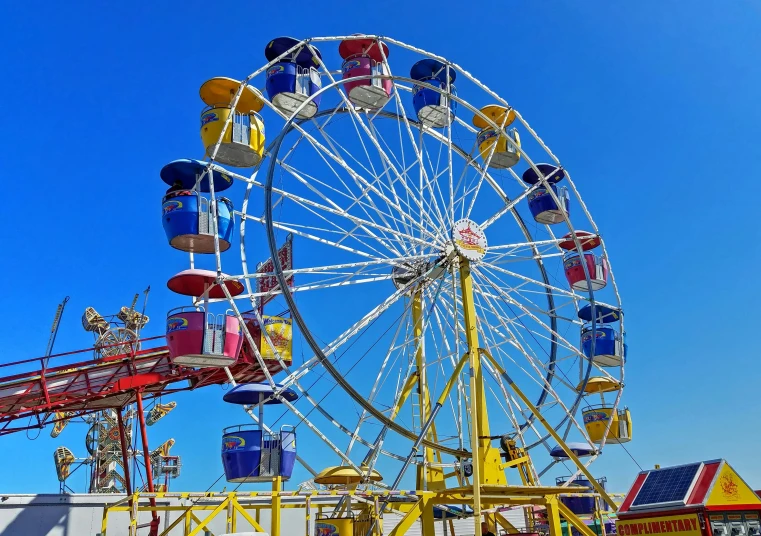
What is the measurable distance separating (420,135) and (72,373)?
35.5ft

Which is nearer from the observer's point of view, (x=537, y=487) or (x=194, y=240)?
(x=537, y=487)

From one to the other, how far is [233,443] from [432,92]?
8.83 meters

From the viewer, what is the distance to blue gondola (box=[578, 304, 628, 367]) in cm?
1672

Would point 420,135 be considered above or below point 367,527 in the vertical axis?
above

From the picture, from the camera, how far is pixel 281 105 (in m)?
15.4

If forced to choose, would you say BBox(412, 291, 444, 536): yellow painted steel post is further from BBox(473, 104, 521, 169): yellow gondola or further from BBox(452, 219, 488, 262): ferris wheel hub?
BBox(473, 104, 521, 169): yellow gondola

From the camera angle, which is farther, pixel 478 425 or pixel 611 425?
pixel 611 425

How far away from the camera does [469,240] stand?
48.9 feet

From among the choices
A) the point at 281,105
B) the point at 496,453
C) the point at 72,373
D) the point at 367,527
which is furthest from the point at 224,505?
the point at 281,105

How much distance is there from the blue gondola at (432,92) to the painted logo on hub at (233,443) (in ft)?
27.1

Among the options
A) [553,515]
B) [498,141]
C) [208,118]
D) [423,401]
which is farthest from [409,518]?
[498,141]

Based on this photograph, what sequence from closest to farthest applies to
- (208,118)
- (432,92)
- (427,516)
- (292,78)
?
(427,516)
(208,118)
(292,78)
(432,92)

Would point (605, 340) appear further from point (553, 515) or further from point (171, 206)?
point (171, 206)

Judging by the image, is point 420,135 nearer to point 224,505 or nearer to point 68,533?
point 224,505
